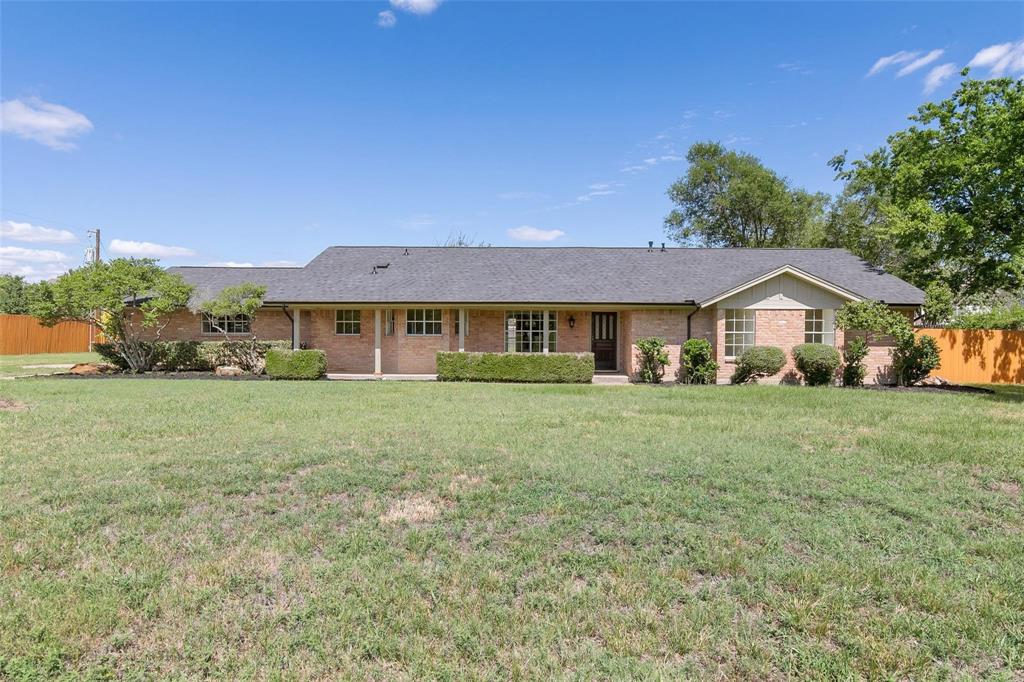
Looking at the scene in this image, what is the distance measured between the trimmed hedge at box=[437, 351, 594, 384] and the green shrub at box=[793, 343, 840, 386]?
6.34 metres

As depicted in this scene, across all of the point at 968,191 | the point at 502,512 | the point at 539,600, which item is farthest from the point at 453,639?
the point at 968,191

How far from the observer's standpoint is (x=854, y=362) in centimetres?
1541

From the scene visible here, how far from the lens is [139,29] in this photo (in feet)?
40.4

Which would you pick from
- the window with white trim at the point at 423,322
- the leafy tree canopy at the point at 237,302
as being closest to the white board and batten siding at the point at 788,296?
the window with white trim at the point at 423,322

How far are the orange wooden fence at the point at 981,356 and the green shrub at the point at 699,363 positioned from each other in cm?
923

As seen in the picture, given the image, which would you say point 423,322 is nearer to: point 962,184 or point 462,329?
point 462,329

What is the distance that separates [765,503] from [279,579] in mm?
4339

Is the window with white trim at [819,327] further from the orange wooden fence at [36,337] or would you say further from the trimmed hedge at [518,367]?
the orange wooden fence at [36,337]

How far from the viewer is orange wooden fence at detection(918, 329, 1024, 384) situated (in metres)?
18.1

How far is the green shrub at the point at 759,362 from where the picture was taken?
15.2 meters

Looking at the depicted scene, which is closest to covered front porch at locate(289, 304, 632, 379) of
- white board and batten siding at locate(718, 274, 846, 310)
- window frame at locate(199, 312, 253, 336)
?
window frame at locate(199, 312, 253, 336)

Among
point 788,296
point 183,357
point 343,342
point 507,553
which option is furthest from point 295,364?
point 788,296

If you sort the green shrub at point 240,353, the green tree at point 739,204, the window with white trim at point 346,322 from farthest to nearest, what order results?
the green tree at point 739,204
the window with white trim at point 346,322
the green shrub at point 240,353

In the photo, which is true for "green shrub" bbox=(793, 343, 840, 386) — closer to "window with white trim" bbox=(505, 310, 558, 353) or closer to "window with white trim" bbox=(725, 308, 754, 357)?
"window with white trim" bbox=(725, 308, 754, 357)
